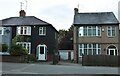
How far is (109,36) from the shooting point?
41.9m

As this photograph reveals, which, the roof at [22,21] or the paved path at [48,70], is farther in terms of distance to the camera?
the roof at [22,21]

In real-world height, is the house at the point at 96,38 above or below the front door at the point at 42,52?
above

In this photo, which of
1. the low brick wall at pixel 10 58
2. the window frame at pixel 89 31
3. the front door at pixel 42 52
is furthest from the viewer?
the front door at pixel 42 52

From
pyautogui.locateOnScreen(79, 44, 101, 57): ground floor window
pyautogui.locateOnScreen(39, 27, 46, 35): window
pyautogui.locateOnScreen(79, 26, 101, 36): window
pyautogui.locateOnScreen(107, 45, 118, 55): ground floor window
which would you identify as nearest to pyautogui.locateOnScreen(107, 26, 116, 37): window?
pyautogui.locateOnScreen(79, 26, 101, 36): window

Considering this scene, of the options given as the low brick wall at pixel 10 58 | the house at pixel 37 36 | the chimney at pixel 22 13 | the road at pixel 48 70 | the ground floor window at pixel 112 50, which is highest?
the chimney at pixel 22 13

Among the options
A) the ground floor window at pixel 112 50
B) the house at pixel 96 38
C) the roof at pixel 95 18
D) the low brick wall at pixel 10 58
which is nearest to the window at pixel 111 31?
the house at pixel 96 38

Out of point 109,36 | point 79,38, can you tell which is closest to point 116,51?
point 109,36

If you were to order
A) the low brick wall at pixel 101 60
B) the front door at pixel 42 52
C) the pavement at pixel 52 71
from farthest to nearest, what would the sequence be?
the front door at pixel 42 52 → the low brick wall at pixel 101 60 → the pavement at pixel 52 71

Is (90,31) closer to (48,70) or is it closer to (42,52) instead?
(42,52)

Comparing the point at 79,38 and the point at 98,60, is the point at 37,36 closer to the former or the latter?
the point at 79,38

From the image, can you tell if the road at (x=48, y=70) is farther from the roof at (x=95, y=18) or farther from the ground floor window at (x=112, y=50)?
the roof at (x=95, y=18)

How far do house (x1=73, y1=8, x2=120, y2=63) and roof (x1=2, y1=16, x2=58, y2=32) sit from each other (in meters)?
6.30

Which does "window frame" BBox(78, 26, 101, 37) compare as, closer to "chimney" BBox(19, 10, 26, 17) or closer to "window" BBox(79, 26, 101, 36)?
"window" BBox(79, 26, 101, 36)

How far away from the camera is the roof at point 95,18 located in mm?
42641
